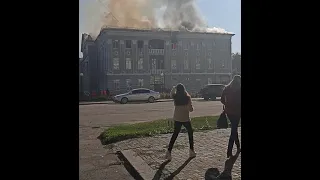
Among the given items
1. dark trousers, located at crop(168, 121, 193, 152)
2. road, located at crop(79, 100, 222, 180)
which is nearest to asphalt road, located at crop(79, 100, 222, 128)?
road, located at crop(79, 100, 222, 180)

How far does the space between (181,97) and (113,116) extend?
1069 millimetres

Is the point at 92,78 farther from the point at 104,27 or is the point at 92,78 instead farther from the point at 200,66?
the point at 200,66

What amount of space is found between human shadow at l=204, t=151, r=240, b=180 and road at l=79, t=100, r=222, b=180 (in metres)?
0.57

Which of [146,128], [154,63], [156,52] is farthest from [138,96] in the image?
[146,128]

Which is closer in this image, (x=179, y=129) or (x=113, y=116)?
(x=179, y=129)

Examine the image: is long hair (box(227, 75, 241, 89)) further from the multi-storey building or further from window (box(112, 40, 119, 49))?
window (box(112, 40, 119, 49))

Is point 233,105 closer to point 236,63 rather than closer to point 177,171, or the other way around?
point 236,63

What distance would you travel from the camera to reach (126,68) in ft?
10.4

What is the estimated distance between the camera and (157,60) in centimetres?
322
